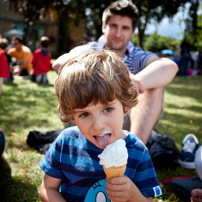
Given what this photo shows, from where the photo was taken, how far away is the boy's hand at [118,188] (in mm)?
1262

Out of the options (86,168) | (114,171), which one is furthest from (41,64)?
(114,171)

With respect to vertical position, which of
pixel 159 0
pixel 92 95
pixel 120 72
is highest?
pixel 159 0

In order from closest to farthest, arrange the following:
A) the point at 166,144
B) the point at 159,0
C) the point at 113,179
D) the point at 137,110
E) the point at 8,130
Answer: the point at 113,179 → the point at 137,110 → the point at 166,144 → the point at 8,130 → the point at 159,0

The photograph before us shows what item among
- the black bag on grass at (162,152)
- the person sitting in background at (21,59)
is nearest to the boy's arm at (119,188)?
the black bag on grass at (162,152)

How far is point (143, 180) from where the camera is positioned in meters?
1.49

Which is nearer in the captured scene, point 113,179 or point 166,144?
Result: point 113,179

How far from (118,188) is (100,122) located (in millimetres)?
355

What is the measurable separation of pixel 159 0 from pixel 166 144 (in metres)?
11.9

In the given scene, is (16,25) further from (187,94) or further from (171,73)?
(171,73)

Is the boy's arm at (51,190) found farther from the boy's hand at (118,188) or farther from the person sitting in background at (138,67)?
the person sitting in background at (138,67)

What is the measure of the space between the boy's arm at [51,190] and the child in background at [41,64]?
321 inches

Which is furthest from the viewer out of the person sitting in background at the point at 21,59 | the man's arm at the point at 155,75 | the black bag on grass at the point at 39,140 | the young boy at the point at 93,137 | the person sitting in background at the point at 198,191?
the person sitting in background at the point at 21,59

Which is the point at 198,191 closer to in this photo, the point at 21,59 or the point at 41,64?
the point at 41,64

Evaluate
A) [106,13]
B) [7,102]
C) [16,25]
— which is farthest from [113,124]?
[16,25]
